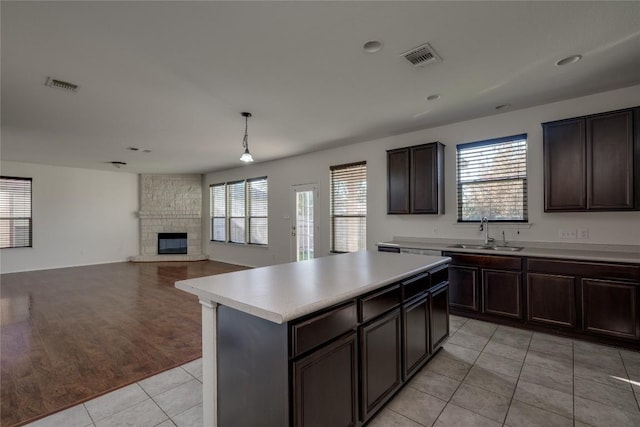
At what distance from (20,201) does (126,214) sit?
2.30 meters

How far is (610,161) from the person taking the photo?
3.13m

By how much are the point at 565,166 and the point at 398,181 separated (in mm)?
2037

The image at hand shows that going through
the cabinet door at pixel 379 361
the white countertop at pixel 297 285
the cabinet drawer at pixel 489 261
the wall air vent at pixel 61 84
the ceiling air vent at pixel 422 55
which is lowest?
the cabinet door at pixel 379 361

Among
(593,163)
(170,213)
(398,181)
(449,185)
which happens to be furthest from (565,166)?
(170,213)

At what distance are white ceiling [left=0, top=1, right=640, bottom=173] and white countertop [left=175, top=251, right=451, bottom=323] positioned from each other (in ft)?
5.83

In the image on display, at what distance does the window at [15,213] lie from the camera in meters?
7.00

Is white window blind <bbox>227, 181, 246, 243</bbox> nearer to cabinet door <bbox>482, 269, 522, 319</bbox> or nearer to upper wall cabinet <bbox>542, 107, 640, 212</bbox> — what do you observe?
cabinet door <bbox>482, 269, 522, 319</bbox>

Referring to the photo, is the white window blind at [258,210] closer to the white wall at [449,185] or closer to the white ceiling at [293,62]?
the white wall at [449,185]

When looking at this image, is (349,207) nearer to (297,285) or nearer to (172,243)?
(297,285)

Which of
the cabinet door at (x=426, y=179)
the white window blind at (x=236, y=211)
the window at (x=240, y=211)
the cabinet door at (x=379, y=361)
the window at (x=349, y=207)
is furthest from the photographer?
the white window blind at (x=236, y=211)

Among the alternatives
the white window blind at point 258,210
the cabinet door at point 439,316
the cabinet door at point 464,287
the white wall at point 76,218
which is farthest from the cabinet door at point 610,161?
the white wall at point 76,218

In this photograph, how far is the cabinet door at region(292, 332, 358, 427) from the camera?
142 centimetres

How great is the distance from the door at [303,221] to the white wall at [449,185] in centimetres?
17

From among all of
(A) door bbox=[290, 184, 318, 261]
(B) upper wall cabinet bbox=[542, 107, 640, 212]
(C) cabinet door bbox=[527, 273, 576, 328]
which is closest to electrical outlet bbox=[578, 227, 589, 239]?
(B) upper wall cabinet bbox=[542, 107, 640, 212]
